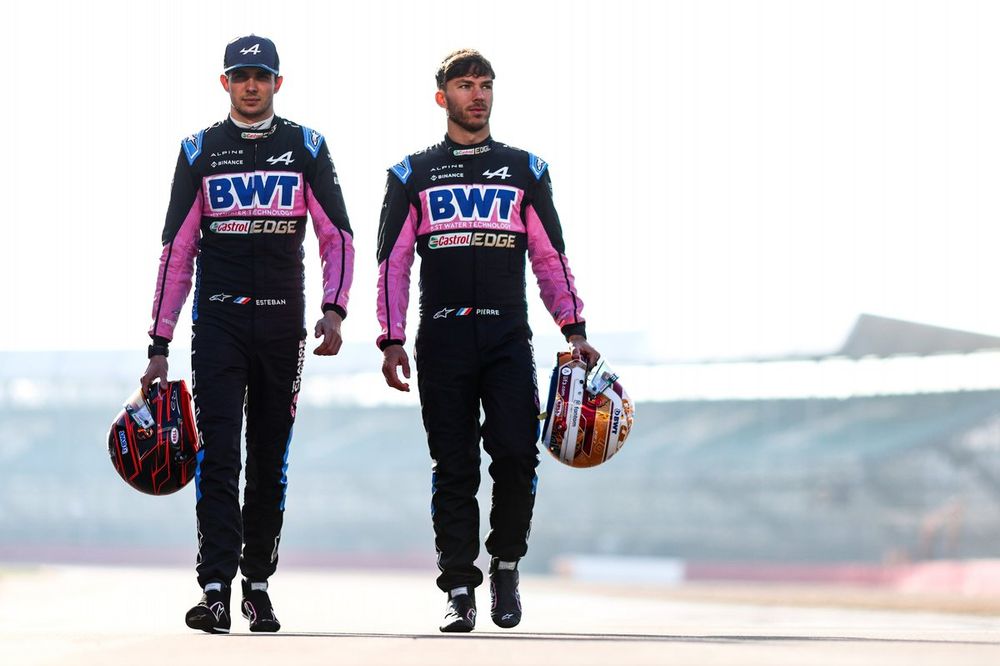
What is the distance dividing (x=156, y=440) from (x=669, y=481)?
122 ft

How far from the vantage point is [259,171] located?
17.1 ft

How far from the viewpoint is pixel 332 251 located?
17.3 feet

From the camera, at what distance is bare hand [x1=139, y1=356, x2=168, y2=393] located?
5121 millimetres

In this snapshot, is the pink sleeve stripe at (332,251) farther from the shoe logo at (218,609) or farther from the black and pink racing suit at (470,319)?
the shoe logo at (218,609)

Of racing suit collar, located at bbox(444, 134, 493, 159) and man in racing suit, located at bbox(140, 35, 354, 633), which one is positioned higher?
racing suit collar, located at bbox(444, 134, 493, 159)

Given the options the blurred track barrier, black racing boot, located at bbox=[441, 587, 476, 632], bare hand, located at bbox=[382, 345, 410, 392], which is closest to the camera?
black racing boot, located at bbox=[441, 587, 476, 632]

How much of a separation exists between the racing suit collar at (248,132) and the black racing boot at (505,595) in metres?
1.78

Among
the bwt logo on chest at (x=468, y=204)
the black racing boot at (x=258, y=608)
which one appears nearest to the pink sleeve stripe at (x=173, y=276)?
the bwt logo on chest at (x=468, y=204)

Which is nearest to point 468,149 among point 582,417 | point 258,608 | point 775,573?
point 582,417

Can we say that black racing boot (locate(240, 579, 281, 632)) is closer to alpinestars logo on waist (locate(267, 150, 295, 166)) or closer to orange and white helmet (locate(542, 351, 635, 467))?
orange and white helmet (locate(542, 351, 635, 467))

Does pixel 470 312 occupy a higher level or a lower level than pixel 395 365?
higher

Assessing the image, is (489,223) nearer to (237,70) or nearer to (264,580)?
(237,70)

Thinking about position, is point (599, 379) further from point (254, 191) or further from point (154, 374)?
point (154, 374)

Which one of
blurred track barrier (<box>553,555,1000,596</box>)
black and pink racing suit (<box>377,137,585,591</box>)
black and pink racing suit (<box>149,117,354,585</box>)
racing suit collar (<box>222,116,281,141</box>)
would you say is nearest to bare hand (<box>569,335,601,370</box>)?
black and pink racing suit (<box>377,137,585,591</box>)
